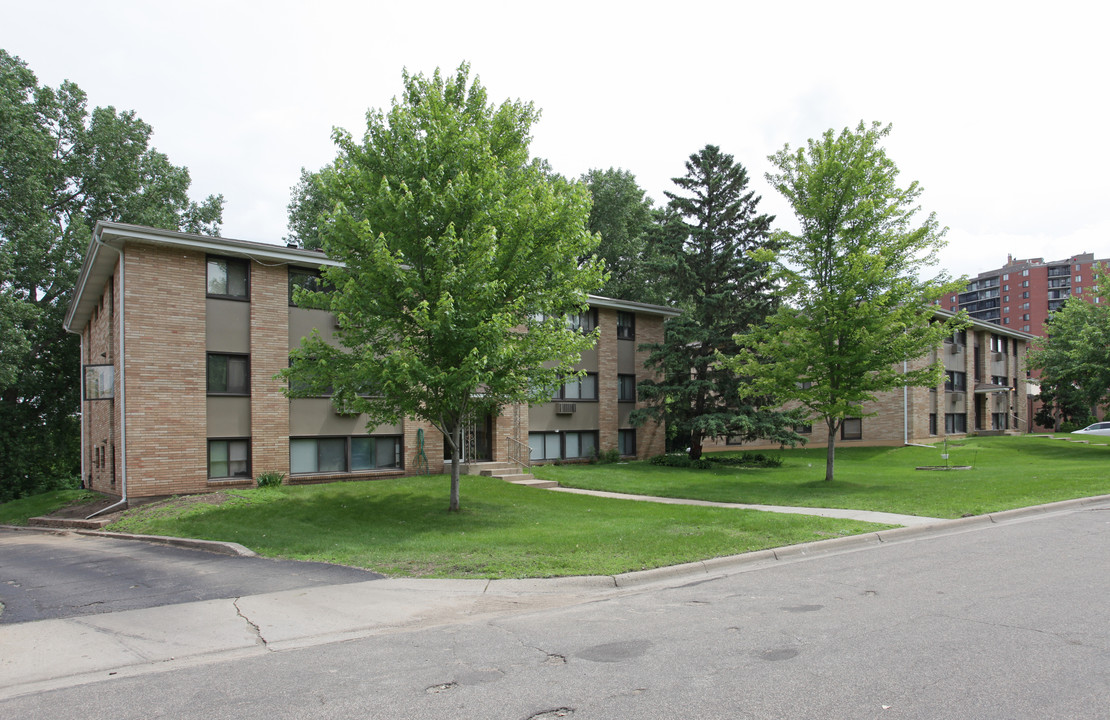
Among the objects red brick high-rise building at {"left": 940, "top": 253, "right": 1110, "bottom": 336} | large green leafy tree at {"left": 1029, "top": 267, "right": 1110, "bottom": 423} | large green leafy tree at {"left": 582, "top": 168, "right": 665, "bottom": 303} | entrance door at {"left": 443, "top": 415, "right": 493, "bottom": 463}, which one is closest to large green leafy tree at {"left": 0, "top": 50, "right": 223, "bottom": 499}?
entrance door at {"left": 443, "top": 415, "right": 493, "bottom": 463}

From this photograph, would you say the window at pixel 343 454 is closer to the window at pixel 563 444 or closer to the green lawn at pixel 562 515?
the green lawn at pixel 562 515

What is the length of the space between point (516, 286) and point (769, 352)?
936 centimetres

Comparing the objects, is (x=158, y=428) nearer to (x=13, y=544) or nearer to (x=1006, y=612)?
(x=13, y=544)

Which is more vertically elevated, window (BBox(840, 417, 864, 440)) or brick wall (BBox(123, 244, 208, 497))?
brick wall (BBox(123, 244, 208, 497))

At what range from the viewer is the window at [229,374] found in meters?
18.8

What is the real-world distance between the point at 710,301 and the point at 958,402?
25910 mm

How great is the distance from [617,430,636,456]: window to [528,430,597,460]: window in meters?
1.51

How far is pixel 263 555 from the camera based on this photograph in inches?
435

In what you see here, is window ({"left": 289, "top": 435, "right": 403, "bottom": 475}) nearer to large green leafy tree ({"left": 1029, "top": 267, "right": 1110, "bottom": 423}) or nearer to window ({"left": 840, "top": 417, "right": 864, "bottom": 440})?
window ({"left": 840, "top": 417, "right": 864, "bottom": 440})

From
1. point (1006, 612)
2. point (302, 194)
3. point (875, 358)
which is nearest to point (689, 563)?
point (1006, 612)

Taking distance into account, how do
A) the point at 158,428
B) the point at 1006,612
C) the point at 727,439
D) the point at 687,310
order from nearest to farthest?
the point at 1006,612 < the point at 158,428 < the point at 687,310 < the point at 727,439

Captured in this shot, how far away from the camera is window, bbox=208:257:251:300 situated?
1889 centimetres

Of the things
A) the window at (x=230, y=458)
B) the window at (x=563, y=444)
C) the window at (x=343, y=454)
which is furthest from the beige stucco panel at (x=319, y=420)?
the window at (x=563, y=444)

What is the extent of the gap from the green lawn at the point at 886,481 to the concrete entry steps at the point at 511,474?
0.70 metres
